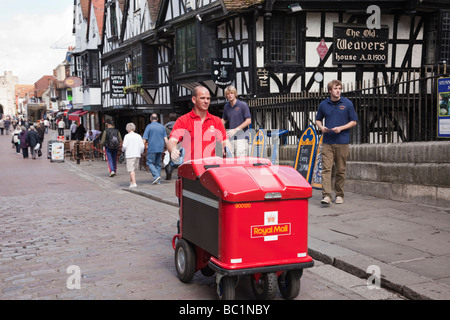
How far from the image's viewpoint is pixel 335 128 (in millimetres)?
7465

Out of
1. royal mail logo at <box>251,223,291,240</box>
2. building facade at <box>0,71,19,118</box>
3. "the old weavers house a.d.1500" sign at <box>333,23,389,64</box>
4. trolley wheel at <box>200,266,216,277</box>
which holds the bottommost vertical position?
trolley wheel at <box>200,266,216,277</box>

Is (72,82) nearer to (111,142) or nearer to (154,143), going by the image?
(111,142)

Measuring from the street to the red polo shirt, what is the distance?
4.07ft

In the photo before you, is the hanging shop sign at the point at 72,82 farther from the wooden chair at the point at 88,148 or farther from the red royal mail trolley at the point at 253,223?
the red royal mail trolley at the point at 253,223

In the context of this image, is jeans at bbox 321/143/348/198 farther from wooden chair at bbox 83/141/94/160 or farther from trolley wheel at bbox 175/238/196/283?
wooden chair at bbox 83/141/94/160

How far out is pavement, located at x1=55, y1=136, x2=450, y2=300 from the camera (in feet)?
13.8

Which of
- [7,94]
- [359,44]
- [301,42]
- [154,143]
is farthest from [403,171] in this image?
[7,94]

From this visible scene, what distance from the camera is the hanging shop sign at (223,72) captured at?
15.8m

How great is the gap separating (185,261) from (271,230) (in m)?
1.01

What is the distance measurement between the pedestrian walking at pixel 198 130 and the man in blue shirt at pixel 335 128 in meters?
3.02

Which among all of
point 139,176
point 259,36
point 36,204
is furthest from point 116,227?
point 259,36

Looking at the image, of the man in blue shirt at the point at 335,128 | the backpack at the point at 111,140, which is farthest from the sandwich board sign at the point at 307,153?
the backpack at the point at 111,140

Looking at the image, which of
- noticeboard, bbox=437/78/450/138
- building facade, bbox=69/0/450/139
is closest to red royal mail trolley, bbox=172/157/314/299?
noticeboard, bbox=437/78/450/138

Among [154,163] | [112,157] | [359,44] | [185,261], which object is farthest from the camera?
[359,44]
